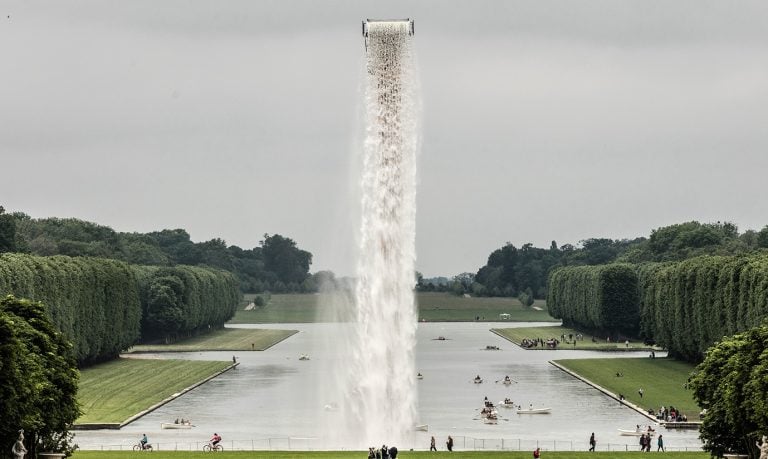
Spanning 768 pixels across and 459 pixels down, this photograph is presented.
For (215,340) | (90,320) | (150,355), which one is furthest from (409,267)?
(215,340)

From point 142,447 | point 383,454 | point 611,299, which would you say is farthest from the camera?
point 611,299

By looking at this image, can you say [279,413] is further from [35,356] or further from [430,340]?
[430,340]

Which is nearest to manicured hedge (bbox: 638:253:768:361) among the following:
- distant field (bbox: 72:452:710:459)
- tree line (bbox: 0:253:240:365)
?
distant field (bbox: 72:452:710:459)

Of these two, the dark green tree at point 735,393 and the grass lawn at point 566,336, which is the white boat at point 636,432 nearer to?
the dark green tree at point 735,393

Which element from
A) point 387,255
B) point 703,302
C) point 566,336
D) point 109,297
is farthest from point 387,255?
point 566,336

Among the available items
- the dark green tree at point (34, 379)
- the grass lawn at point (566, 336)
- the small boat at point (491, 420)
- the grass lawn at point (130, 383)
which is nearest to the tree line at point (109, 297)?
the grass lawn at point (130, 383)

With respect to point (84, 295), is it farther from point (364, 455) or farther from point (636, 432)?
point (364, 455)
